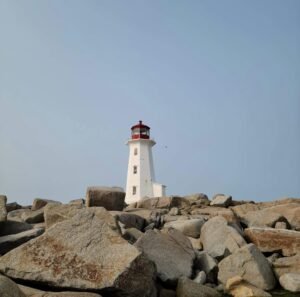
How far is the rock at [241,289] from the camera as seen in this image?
26.5ft

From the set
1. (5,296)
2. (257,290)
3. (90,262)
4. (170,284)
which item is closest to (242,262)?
(257,290)

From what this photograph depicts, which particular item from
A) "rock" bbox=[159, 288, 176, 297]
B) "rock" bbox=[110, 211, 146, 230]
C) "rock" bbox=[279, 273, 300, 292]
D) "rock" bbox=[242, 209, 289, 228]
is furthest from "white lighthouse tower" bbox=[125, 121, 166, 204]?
"rock" bbox=[159, 288, 176, 297]

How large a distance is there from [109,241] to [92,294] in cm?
117

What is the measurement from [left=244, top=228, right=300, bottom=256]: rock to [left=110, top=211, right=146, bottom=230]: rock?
3.49 meters


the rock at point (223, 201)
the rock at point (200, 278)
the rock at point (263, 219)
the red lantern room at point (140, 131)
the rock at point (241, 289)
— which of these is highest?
the red lantern room at point (140, 131)

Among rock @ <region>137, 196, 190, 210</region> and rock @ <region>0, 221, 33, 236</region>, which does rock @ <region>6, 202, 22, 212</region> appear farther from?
rock @ <region>0, 221, 33, 236</region>

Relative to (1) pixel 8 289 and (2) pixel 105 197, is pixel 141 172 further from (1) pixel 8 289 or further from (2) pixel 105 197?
(1) pixel 8 289

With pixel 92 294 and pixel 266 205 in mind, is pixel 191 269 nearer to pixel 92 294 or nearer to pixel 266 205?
pixel 92 294

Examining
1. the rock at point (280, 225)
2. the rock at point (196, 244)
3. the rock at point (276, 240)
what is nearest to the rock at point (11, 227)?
the rock at point (196, 244)

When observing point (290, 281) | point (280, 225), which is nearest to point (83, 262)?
point (290, 281)

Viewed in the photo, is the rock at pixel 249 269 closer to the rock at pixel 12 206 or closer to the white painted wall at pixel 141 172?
the rock at pixel 12 206

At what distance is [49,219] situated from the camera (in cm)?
1027

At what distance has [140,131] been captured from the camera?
140ft

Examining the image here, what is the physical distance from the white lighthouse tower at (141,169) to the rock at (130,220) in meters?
25.1
